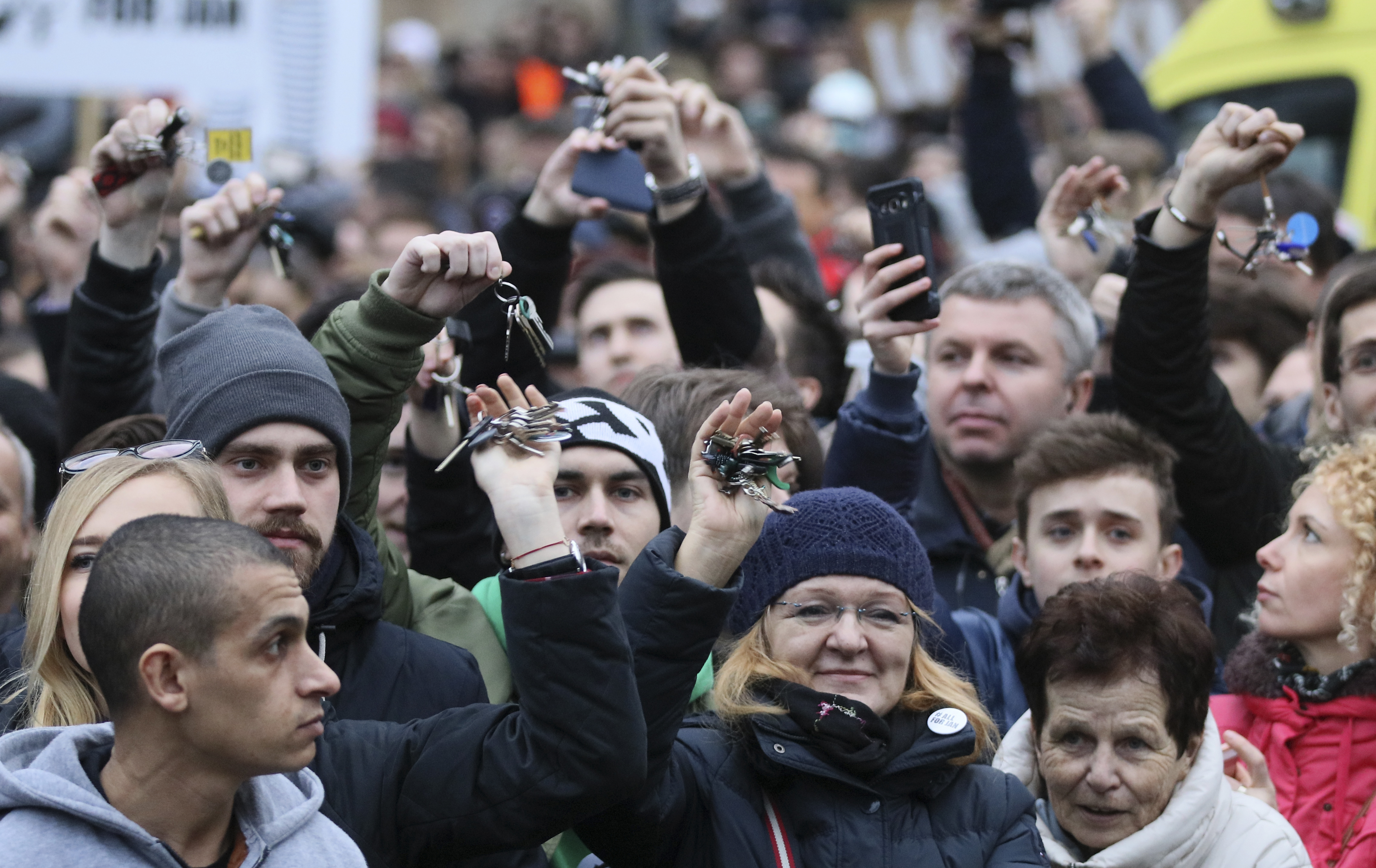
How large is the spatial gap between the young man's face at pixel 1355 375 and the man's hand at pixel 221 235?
2735mm

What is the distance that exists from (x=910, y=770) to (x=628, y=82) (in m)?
2.04

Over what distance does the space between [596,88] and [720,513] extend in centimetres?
184

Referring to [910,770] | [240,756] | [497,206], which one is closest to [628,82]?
[910,770]

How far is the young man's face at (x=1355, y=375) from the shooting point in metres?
4.16

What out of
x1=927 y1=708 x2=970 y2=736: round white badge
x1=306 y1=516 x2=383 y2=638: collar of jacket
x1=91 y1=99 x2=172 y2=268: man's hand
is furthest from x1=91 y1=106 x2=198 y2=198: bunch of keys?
x1=927 y1=708 x2=970 y2=736: round white badge

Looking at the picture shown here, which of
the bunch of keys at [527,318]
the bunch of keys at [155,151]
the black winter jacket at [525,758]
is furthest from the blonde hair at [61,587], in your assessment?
the bunch of keys at [155,151]

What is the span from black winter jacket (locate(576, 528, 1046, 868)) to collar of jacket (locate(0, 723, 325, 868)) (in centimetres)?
56

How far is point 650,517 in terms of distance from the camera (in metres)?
3.53

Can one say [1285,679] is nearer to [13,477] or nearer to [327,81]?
[13,477]

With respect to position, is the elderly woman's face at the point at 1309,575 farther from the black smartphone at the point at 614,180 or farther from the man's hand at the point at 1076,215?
the black smartphone at the point at 614,180

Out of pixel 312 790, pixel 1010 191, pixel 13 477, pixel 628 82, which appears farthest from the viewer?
pixel 1010 191

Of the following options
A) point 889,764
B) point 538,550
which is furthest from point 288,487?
point 889,764

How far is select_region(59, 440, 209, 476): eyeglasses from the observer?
2.83m

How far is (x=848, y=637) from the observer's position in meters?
3.04
